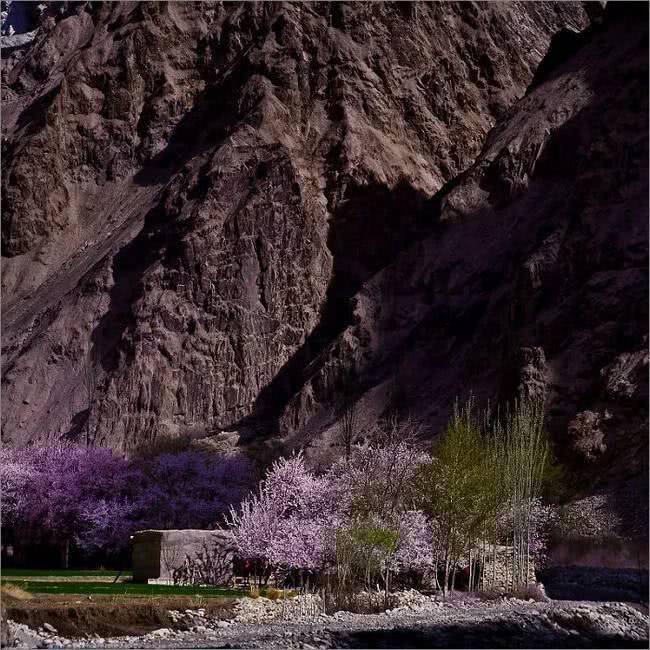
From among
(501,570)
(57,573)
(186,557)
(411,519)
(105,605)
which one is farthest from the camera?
(57,573)

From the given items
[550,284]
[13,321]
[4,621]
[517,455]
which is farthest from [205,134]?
[4,621]

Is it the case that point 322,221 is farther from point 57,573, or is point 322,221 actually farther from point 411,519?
point 411,519

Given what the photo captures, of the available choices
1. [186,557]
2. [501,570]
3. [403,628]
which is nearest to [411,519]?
[501,570]

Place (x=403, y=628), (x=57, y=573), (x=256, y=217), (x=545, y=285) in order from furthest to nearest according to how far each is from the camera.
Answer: (x=256, y=217)
(x=545, y=285)
(x=57, y=573)
(x=403, y=628)

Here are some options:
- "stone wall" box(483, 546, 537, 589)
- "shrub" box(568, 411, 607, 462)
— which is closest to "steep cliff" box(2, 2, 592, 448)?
"shrub" box(568, 411, 607, 462)

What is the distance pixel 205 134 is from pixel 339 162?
1090 centimetres

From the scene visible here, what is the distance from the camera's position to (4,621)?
2891cm

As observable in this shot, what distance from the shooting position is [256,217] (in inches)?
3339

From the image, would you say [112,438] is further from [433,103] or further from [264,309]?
[433,103]

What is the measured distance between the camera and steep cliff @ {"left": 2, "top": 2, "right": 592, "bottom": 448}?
3049 inches

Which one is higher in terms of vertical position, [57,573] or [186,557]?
[186,557]

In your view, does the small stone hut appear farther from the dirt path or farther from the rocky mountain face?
the rocky mountain face

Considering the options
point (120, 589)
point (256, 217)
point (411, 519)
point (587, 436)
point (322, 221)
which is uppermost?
point (322, 221)

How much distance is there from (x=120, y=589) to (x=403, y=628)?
27.7ft
